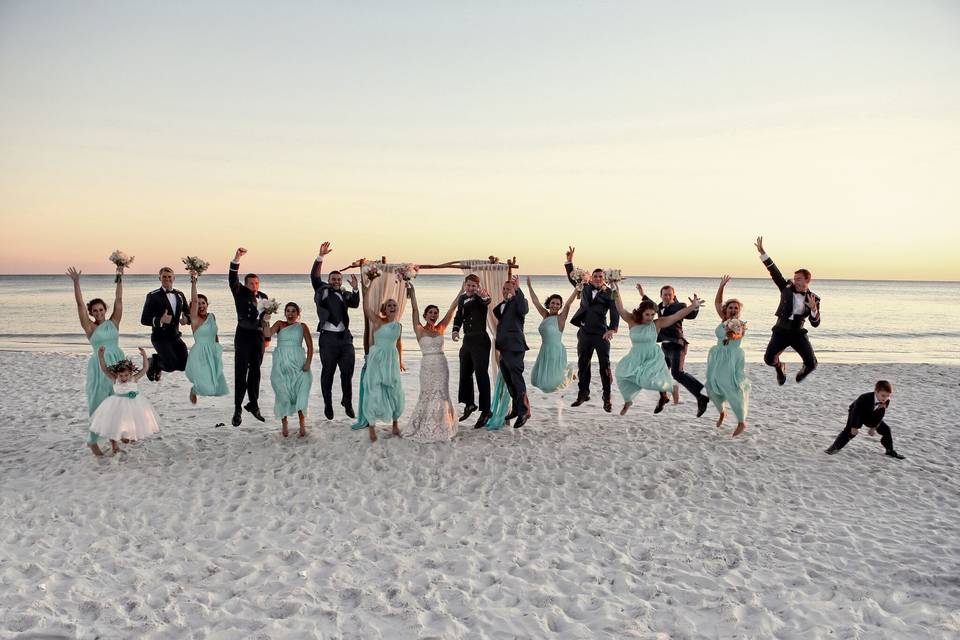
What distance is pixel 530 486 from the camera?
7.29 m

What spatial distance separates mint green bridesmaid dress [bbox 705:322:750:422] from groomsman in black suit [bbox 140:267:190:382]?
7796mm

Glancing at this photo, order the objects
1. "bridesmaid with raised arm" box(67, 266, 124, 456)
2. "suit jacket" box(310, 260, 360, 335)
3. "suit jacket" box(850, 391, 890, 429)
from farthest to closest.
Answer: "suit jacket" box(310, 260, 360, 335) < "suit jacket" box(850, 391, 890, 429) < "bridesmaid with raised arm" box(67, 266, 124, 456)

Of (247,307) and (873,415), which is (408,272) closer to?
(247,307)

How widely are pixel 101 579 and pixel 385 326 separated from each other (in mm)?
4456

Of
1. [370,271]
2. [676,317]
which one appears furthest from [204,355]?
[676,317]

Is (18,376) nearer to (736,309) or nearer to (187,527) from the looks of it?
(187,527)

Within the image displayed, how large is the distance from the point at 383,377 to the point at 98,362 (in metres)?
3.62

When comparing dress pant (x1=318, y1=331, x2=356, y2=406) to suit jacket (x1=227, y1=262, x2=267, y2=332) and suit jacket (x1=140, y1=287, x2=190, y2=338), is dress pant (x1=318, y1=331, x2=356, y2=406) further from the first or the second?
suit jacket (x1=140, y1=287, x2=190, y2=338)

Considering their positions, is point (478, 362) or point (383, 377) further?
point (478, 362)

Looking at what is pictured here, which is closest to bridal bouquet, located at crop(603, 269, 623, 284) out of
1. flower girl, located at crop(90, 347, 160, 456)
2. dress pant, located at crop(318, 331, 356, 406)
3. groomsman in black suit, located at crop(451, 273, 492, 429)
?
groomsman in black suit, located at crop(451, 273, 492, 429)

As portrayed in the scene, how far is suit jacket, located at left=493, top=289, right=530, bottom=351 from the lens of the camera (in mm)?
9031

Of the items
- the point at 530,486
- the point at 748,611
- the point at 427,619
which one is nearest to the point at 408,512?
the point at 530,486

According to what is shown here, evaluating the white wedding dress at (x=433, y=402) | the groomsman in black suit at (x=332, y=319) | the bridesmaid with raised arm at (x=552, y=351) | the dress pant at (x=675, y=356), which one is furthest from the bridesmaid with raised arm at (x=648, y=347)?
the groomsman in black suit at (x=332, y=319)

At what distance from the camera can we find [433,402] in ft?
28.8
